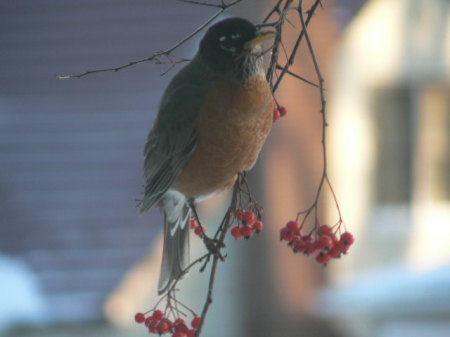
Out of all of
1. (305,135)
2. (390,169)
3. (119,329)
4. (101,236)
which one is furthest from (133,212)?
(390,169)

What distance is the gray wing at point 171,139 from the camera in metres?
Answer: 1.29

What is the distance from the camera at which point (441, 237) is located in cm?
435

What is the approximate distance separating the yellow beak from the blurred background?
285cm

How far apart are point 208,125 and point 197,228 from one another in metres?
0.18

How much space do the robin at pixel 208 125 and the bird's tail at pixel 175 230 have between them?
0.03ft

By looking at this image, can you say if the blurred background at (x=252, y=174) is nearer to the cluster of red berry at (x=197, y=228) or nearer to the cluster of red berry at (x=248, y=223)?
the cluster of red berry at (x=197, y=228)

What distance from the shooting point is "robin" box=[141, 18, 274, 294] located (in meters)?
1.22

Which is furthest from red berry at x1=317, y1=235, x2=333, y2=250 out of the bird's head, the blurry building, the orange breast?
the blurry building

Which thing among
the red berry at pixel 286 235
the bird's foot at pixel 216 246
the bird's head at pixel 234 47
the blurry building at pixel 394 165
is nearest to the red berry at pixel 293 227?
the red berry at pixel 286 235

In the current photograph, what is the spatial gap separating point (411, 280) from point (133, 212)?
1414 mm

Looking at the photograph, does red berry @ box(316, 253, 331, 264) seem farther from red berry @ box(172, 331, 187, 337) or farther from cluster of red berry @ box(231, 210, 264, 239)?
red berry @ box(172, 331, 187, 337)

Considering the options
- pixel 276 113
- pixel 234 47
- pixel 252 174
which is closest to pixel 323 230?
pixel 276 113

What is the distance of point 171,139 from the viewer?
1.31m

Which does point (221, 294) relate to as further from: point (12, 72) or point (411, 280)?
point (12, 72)
